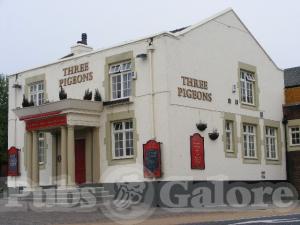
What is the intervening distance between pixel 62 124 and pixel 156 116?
392cm

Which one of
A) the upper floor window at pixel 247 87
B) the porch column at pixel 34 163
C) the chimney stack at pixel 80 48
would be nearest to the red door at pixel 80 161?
the porch column at pixel 34 163

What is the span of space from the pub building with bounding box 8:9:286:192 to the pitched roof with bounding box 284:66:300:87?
2517 millimetres

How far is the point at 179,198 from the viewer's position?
22719mm

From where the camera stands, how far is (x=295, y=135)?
28953 millimetres

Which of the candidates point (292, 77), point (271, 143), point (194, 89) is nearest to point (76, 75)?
point (194, 89)

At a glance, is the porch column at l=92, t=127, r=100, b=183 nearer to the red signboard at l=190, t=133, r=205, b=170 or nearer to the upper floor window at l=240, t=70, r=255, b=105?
the red signboard at l=190, t=133, r=205, b=170

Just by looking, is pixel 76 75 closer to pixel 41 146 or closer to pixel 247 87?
pixel 41 146

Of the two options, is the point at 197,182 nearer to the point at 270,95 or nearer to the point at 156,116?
the point at 156,116

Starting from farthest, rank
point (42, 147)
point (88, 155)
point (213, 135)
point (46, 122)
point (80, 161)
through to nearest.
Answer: point (42, 147) < point (80, 161) < point (88, 155) < point (213, 135) < point (46, 122)

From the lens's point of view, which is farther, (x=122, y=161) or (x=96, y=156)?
(x=96, y=156)

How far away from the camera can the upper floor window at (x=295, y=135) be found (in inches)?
1136

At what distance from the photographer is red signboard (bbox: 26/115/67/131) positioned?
23388 millimetres

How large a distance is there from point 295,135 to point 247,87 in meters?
3.83

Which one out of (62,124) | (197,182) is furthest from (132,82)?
(197,182)
